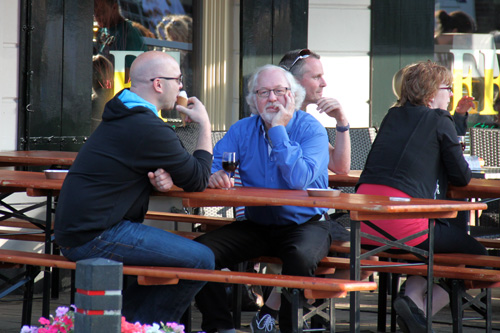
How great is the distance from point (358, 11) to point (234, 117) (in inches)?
63.4

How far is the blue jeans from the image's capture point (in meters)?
3.94

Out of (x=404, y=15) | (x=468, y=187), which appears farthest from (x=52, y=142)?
(x=404, y=15)

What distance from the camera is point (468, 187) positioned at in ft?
16.0

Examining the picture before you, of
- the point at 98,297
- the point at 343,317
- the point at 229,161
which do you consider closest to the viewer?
the point at 98,297

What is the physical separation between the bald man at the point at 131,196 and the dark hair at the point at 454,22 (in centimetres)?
524

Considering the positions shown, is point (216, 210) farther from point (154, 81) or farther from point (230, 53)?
point (154, 81)

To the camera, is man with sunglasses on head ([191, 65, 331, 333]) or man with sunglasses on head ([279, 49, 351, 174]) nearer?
man with sunglasses on head ([191, 65, 331, 333])

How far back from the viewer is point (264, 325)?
4320mm

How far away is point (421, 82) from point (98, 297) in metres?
2.88

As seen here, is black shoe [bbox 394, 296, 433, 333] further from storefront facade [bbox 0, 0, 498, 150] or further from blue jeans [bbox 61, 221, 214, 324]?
storefront facade [bbox 0, 0, 498, 150]

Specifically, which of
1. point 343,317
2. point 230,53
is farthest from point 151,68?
point 230,53

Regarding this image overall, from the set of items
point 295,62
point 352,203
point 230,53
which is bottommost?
point 352,203

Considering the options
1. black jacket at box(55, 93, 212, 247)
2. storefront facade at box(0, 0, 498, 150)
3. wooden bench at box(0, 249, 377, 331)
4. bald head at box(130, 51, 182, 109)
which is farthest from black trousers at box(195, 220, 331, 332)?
storefront facade at box(0, 0, 498, 150)

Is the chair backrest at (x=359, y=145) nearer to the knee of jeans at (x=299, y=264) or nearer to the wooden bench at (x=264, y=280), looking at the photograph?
the knee of jeans at (x=299, y=264)
